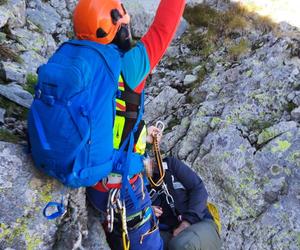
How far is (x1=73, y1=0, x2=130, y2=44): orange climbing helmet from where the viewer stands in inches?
168

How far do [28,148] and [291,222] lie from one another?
4.03 meters

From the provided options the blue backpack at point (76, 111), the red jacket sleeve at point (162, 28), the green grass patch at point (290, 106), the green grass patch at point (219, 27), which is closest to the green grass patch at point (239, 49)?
the green grass patch at point (219, 27)

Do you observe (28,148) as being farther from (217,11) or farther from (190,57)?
(217,11)

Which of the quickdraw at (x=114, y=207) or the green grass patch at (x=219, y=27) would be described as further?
the green grass patch at (x=219, y=27)

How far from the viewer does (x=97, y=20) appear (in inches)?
168

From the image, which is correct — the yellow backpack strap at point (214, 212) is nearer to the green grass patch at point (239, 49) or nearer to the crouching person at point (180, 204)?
the crouching person at point (180, 204)

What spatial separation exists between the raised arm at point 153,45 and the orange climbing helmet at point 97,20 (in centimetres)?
28

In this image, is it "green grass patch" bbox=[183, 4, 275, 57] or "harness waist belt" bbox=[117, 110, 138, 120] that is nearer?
"harness waist belt" bbox=[117, 110, 138, 120]

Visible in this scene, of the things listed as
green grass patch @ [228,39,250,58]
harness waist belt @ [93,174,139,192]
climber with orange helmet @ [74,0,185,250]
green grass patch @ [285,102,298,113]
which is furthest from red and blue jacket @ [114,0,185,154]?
green grass patch @ [228,39,250,58]

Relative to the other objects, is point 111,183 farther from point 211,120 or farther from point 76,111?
point 211,120

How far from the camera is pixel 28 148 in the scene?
186 inches

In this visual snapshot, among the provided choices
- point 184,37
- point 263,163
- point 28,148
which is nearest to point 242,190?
point 263,163

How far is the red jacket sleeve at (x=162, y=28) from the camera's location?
177 inches

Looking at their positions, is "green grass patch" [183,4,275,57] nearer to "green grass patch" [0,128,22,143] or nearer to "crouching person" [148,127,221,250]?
"crouching person" [148,127,221,250]
